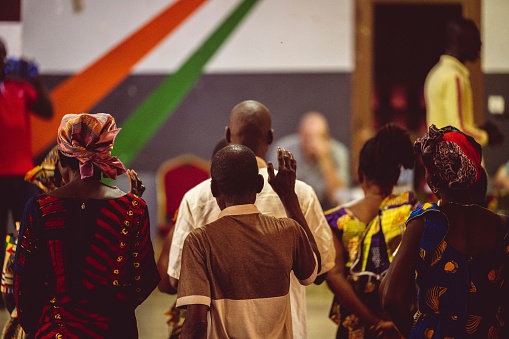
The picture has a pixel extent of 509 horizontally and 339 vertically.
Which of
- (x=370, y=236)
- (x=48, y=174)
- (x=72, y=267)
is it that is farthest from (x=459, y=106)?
(x=72, y=267)

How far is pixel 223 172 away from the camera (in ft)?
8.23

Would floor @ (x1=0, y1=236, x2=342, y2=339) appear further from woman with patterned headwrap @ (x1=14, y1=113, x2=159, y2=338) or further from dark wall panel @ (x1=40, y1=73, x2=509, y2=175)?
woman with patterned headwrap @ (x1=14, y1=113, x2=159, y2=338)

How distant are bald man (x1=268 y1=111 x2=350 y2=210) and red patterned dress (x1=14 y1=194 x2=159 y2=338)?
5.74 metres

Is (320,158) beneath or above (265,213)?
beneath

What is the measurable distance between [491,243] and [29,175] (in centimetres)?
185

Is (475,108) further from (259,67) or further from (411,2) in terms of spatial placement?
(259,67)

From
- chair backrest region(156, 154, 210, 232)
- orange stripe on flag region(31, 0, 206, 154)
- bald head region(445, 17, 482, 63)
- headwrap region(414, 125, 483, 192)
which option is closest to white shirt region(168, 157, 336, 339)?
headwrap region(414, 125, 483, 192)

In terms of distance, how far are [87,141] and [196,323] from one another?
2.42 feet

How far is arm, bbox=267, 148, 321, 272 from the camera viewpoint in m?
2.69

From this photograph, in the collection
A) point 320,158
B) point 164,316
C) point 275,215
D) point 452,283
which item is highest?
point 275,215

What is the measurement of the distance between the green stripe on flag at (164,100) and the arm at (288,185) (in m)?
6.03

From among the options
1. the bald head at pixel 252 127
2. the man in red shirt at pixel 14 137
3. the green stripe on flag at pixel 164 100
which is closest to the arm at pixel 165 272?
the bald head at pixel 252 127

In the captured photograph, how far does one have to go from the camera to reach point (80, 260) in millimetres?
2572

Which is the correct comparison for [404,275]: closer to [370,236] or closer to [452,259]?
[452,259]
